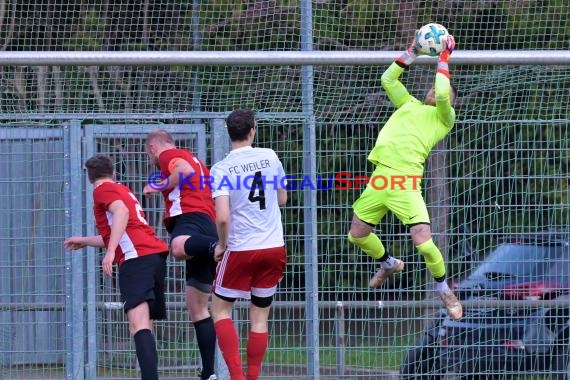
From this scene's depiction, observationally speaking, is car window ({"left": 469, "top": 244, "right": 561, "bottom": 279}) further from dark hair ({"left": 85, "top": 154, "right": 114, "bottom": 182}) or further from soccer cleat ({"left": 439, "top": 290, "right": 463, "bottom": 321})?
dark hair ({"left": 85, "top": 154, "right": 114, "bottom": 182})

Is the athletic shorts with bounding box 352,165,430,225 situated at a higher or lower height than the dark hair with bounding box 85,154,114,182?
lower

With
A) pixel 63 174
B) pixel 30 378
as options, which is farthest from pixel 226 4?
pixel 30 378

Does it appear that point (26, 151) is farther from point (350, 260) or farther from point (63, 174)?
point (350, 260)

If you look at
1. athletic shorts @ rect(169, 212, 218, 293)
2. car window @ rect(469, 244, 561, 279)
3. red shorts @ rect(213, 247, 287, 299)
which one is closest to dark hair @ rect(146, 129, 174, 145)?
athletic shorts @ rect(169, 212, 218, 293)

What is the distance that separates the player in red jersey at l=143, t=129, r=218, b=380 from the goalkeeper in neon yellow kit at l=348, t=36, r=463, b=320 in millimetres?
1130

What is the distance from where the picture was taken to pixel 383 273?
852 cm

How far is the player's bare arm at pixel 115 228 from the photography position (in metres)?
7.53

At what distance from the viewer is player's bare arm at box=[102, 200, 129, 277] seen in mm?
7531

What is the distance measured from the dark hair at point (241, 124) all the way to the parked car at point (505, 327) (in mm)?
2700

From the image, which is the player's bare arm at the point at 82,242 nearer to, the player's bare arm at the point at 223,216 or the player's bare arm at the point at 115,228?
the player's bare arm at the point at 115,228

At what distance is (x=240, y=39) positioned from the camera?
1055 centimetres

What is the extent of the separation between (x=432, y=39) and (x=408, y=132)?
704mm

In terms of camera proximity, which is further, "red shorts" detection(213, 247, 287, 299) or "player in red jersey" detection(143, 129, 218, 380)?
"player in red jersey" detection(143, 129, 218, 380)

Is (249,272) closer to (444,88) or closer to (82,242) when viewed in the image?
(82,242)
